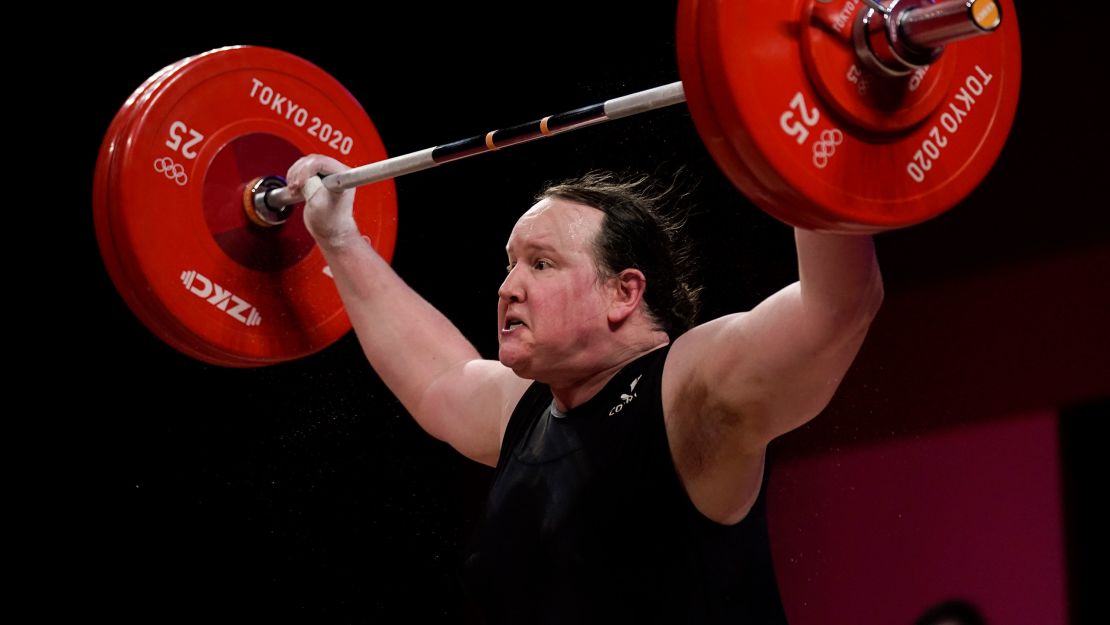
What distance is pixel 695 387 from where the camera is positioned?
181 centimetres

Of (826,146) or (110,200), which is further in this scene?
(110,200)

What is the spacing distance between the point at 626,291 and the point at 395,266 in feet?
5.43

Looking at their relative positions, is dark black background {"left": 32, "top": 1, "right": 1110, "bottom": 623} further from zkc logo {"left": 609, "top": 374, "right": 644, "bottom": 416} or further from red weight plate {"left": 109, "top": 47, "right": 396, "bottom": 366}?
zkc logo {"left": 609, "top": 374, "right": 644, "bottom": 416}

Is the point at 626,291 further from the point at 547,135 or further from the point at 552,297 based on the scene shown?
the point at 547,135

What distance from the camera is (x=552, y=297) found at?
6.88ft

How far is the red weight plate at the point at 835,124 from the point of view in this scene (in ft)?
4.82

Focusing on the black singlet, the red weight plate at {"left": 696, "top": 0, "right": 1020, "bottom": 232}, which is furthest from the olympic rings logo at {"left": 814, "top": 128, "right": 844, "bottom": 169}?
the black singlet

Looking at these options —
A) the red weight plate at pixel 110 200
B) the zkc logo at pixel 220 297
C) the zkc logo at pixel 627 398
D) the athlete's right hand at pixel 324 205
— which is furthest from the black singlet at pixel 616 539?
the red weight plate at pixel 110 200

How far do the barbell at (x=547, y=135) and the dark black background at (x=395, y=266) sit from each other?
54 centimetres

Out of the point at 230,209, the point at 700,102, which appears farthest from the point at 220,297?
the point at 700,102

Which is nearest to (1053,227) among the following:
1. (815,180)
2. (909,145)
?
(909,145)

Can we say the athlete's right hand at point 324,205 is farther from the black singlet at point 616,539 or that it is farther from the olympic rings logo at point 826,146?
the olympic rings logo at point 826,146

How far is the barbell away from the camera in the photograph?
1482 mm

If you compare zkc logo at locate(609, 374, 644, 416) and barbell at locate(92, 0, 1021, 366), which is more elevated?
barbell at locate(92, 0, 1021, 366)
